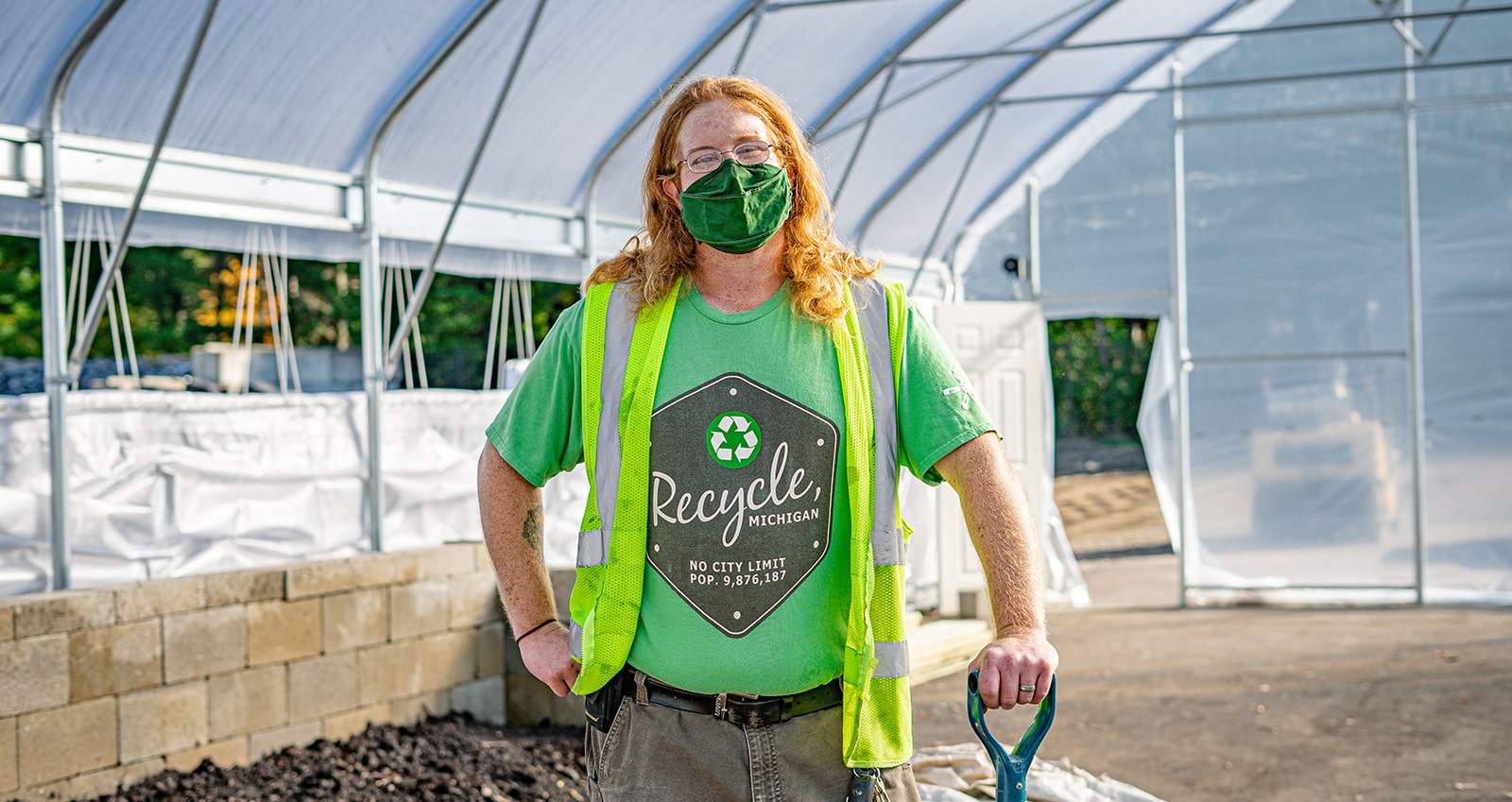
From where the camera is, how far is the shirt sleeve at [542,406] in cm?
209

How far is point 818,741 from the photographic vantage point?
1.98m

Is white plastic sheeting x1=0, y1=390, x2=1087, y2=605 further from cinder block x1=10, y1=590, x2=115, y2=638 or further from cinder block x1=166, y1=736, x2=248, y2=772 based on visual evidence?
cinder block x1=166, y1=736, x2=248, y2=772

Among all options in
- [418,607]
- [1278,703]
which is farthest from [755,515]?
[1278,703]

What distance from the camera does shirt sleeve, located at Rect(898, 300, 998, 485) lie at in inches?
78.1

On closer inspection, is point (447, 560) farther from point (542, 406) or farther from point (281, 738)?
point (542, 406)

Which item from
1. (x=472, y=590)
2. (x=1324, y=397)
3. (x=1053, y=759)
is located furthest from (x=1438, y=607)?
(x=472, y=590)

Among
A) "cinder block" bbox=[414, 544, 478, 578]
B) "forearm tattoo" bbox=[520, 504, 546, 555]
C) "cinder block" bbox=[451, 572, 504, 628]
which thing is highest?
"forearm tattoo" bbox=[520, 504, 546, 555]

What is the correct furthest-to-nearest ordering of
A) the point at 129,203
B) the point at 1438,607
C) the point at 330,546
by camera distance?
1. the point at 1438,607
2. the point at 330,546
3. the point at 129,203

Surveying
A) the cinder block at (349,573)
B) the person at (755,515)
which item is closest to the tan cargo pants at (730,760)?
the person at (755,515)

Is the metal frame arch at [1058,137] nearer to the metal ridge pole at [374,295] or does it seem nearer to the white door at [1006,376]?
the white door at [1006,376]

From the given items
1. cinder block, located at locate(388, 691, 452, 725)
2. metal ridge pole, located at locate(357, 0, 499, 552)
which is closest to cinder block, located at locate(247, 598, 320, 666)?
cinder block, located at locate(388, 691, 452, 725)

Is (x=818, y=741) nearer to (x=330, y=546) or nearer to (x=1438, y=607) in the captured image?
(x=330, y=546)

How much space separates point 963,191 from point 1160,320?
184 centimetres

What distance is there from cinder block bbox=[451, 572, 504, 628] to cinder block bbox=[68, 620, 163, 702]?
5.11 feet
